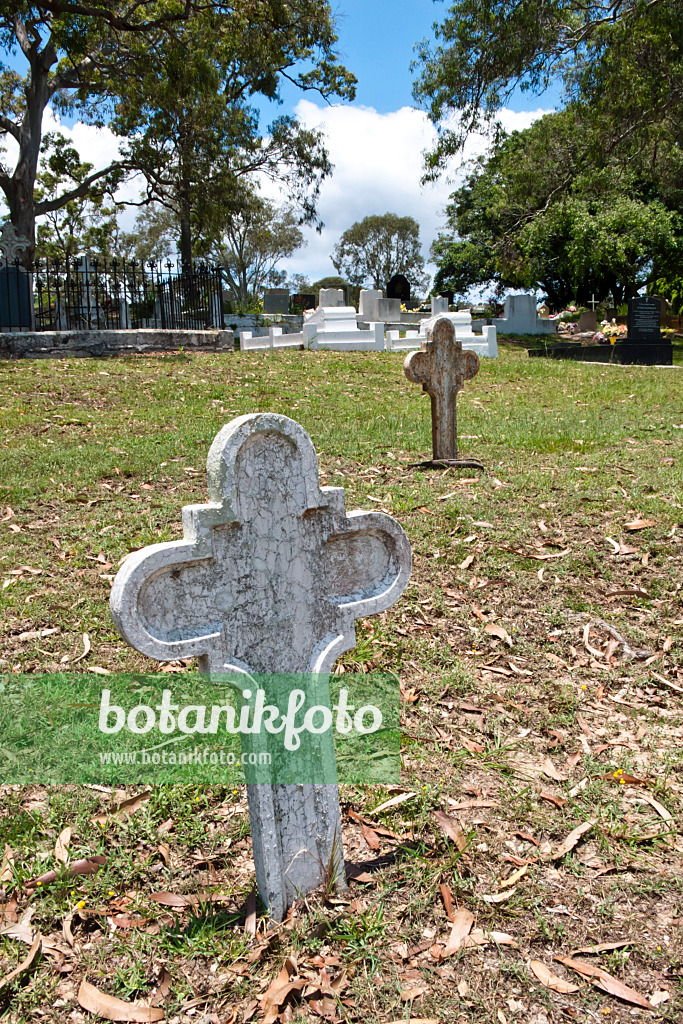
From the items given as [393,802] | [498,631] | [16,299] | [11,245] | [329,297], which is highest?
[11,245]

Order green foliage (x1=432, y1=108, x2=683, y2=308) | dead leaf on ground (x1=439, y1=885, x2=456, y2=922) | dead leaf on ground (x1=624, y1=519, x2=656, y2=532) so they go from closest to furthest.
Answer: dead leaf on ground (x1=439, y1=885, x2=456, y2=922)
dead leaf on ground (x1=624, y1=519, x2=656, y2=532)
green foliage (x1=432, y1=108, x2=683, y2=308)

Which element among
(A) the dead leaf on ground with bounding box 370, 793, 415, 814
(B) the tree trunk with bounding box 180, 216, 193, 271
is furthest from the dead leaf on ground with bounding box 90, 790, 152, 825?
(B) the tree trunk with bounding box 180, 216, 193, 271

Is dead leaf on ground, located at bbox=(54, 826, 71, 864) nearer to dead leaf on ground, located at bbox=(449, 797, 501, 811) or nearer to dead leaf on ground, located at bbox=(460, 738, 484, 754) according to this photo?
dead leaf on ground, located at bbox=(449, 797, 501, 811)

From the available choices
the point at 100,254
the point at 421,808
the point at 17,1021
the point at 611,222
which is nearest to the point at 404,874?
the point at 421,808

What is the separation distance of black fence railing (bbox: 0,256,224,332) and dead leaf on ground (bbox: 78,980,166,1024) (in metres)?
13.8

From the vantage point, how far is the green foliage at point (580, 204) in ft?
70.9

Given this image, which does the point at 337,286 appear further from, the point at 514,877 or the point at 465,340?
the point at 514,877

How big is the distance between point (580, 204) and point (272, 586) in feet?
95.3

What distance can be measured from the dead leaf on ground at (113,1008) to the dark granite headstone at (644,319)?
18.8 m

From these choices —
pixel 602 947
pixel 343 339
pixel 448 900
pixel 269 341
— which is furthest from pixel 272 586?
pixel 343 339

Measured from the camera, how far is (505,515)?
563cm

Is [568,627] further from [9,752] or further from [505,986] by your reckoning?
[9,752]

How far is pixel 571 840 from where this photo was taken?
2805mm

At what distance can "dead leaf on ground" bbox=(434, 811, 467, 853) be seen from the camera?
2777 mm
